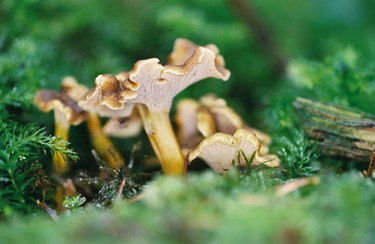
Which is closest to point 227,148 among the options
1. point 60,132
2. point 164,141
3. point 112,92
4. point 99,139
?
point 164,141

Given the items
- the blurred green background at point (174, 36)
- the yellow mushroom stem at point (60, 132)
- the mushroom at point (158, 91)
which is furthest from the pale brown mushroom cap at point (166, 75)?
the blurred green background at point (174, 36)

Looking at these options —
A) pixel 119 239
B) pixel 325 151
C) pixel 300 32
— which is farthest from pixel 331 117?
pixel 300 32

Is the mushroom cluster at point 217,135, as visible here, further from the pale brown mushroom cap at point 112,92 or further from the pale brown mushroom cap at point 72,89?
the pale brown mushroom cap at point 72,89

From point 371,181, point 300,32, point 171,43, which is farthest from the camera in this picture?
point 300,32

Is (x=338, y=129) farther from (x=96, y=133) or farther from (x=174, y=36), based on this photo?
(x=174, y=36)

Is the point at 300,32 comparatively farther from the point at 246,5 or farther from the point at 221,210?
the point at 221,210

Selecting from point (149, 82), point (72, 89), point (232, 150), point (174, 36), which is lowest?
point (232, 150)

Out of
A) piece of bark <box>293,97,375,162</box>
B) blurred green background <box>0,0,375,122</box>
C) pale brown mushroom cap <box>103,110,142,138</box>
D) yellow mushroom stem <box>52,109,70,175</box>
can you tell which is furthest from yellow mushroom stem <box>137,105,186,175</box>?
blurred green background <box>0,0,375,122</box>
